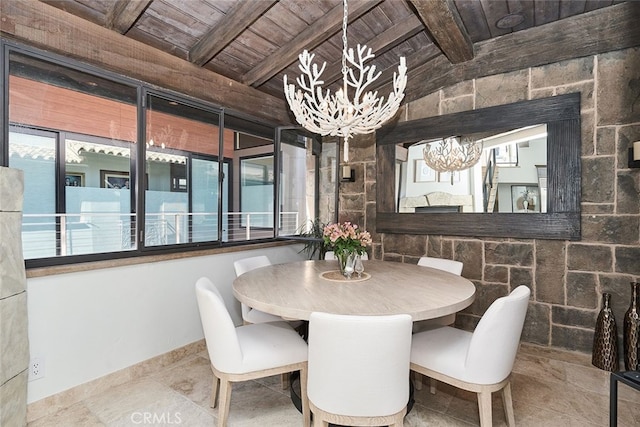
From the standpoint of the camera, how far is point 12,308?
184cm

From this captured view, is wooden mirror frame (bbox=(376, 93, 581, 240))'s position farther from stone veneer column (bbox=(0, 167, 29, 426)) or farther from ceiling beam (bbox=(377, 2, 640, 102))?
stone veneer column (bbox=(0, 167, 29, 426))

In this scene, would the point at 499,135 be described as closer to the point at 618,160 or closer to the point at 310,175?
the point at 618,160

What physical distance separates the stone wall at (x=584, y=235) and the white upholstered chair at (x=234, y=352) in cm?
227

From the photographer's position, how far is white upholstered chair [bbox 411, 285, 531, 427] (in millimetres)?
1612

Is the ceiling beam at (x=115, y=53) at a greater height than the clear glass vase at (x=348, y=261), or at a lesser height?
greater

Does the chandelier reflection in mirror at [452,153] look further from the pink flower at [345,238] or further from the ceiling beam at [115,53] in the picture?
the ceiling beam at [115,53]

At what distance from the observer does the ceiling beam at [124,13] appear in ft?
7.16

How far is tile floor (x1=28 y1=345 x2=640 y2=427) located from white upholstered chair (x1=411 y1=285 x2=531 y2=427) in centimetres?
39

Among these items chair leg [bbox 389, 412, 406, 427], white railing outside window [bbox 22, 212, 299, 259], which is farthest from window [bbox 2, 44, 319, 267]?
chair leg [bbox 389, 412, 406, 427]

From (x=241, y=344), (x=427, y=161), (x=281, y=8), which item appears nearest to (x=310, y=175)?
(x=427, y=161)

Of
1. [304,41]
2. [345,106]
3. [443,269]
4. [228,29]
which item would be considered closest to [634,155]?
[443,269]

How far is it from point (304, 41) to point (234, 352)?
2.56m

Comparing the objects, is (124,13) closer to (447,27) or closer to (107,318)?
(107,318)

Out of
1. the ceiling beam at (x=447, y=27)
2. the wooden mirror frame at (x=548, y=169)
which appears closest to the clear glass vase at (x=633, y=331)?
the wooden mirror frame at (x=548, y=169)
